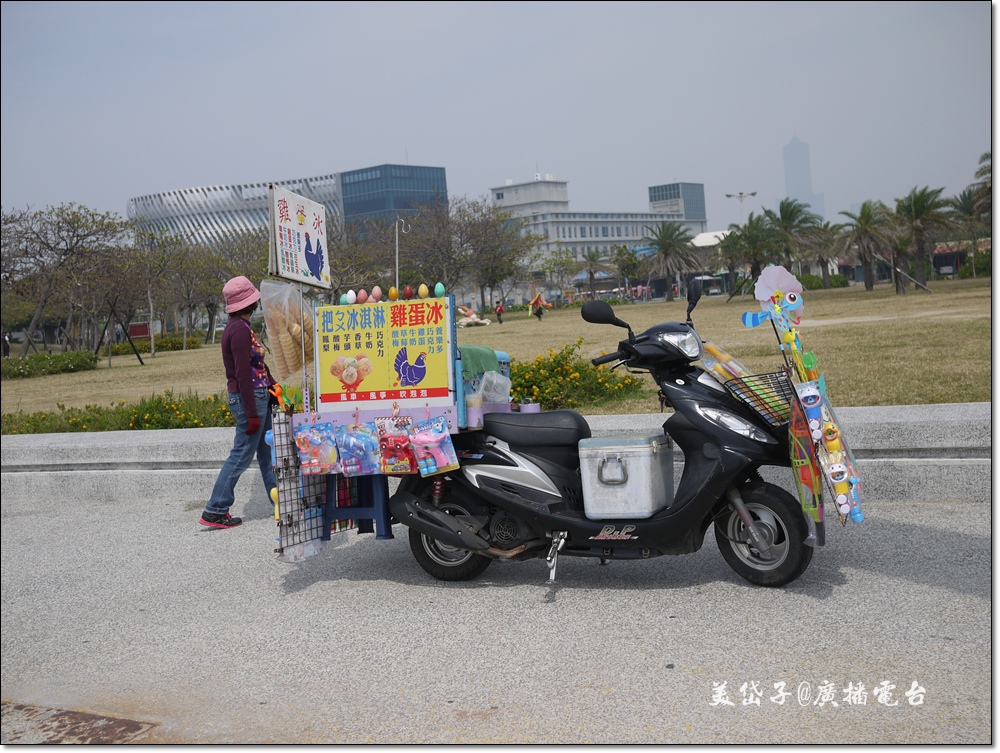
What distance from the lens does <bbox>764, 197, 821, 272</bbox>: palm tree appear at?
5978 cm

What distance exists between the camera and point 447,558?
17.3 ft

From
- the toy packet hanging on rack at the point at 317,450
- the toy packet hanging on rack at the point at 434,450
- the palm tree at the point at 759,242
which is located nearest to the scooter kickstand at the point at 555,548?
the toy packet hanging on rack at the point at 434,450

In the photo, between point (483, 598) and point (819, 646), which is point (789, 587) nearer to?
point (819, 646)

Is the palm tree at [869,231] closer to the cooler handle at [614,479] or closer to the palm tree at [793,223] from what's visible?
the palm tree at [793,223]

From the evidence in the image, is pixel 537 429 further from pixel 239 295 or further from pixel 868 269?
pixel 868 269

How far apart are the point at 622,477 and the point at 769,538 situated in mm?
761

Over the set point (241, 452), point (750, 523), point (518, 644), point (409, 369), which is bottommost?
point (518, 644)

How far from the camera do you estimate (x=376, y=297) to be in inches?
200

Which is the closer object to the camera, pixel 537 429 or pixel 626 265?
pixel 537 429

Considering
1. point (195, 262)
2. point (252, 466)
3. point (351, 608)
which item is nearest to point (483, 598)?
point (351, 608)

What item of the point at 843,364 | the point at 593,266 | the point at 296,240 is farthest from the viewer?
the point at 593,266

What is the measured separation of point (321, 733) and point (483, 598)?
→ 1.58 m

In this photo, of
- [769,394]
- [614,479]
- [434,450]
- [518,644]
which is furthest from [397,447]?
[769,394]

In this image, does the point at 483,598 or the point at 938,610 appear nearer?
the point at 938,610
